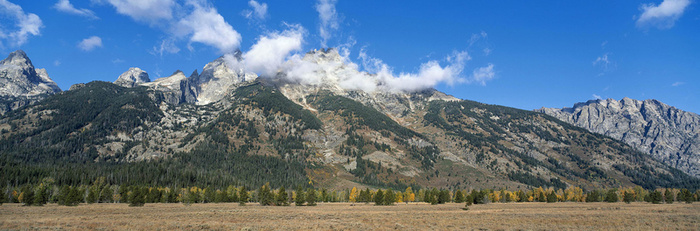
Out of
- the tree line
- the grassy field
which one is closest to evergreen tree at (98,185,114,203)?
the tree line

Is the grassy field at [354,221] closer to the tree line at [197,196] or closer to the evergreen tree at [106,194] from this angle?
the tree line at [197,196]

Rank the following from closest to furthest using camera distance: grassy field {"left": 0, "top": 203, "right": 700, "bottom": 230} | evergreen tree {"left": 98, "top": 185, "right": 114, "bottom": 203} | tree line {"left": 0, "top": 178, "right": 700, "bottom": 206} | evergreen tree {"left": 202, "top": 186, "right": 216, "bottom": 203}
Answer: grassy field {"left": 0, "top": 203, "right": 700, "bottom": 230}, tree line {"left": 0, "top": 178, "right": 700, "bottom": 206}, evergreen tree {"left": 98, "top": 185, "right": 114, "bottom": 203}, evergreen tree {"left": 202, "top": 186, "right": 216, "bottom": 203}

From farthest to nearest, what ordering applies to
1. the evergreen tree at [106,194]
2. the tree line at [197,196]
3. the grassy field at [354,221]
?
1. the evergreen tree at [106,194]
2. the tree line at [197,196]
3. the grassy field at [354,221]

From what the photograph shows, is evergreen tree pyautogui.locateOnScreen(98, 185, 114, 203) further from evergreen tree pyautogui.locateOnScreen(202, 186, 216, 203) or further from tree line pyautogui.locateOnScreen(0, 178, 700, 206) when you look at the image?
evergreen tree pyautogui.locateOnScreen(202, 186, 216, 203)

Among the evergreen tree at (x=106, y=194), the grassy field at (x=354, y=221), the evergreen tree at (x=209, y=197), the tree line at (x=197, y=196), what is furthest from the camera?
the evergreen tree at (x=209, y=197)

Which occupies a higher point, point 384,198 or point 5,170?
point 5,170

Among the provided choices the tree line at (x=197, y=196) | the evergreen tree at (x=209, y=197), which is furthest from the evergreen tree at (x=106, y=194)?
the evergreen tree at (x=209, y=197)

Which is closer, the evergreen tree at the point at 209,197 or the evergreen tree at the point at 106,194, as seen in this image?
the evergreen tree at the point at 106,194

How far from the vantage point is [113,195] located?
5600 inches

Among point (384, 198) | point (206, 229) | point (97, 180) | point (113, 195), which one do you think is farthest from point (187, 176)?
point (206, 229)

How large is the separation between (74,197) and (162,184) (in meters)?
91.6

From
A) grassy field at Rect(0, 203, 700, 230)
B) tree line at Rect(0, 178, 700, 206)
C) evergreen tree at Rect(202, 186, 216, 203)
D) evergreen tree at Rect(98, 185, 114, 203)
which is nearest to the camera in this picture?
grassy field at Rect(0, 203, 700, 230)

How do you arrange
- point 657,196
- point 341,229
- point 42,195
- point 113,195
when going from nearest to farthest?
point 341,229 < point 42,195 < point 657,196 < point 113,195

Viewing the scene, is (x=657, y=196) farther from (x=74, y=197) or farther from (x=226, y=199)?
(x=74, y=197)
